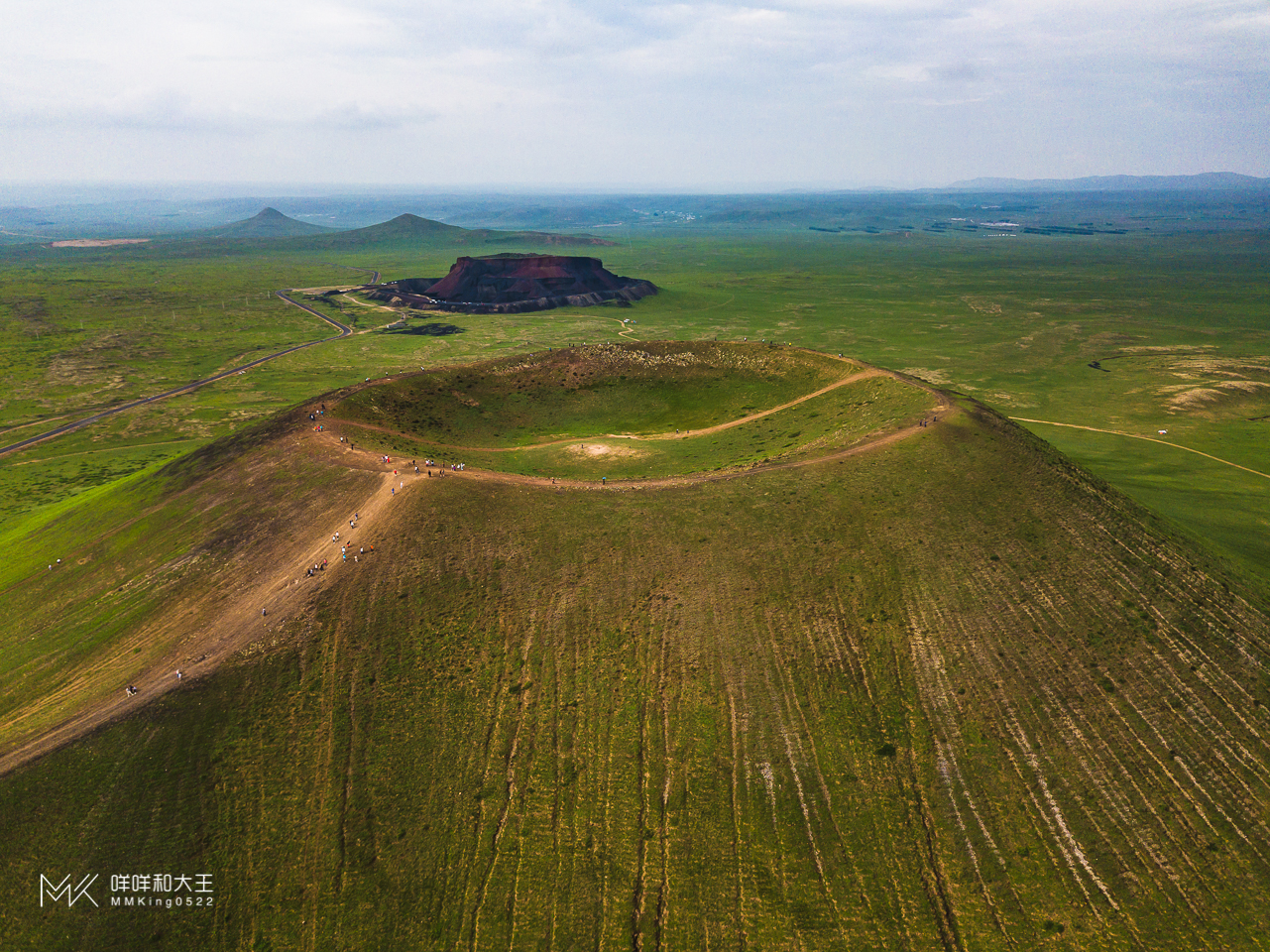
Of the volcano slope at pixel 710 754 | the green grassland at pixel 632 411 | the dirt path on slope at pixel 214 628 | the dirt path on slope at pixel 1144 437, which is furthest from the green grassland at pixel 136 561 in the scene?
the dirt path on slope at pixel 1144 437

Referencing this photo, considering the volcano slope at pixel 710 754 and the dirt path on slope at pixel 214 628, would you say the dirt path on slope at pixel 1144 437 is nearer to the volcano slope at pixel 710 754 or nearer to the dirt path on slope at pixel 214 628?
the volcano slope at pixel 710 754

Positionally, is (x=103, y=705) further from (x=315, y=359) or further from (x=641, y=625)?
(x=315, y=359)

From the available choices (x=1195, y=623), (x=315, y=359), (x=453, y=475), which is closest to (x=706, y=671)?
(x=453, y=475)

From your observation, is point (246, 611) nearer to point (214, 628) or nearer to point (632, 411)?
point (214, 628)

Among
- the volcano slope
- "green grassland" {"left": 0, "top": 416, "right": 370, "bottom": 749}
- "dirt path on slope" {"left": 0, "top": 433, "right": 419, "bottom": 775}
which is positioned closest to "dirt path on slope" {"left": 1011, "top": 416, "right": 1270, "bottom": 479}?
the volcano slope

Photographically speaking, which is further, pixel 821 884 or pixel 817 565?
pixel 817 565
